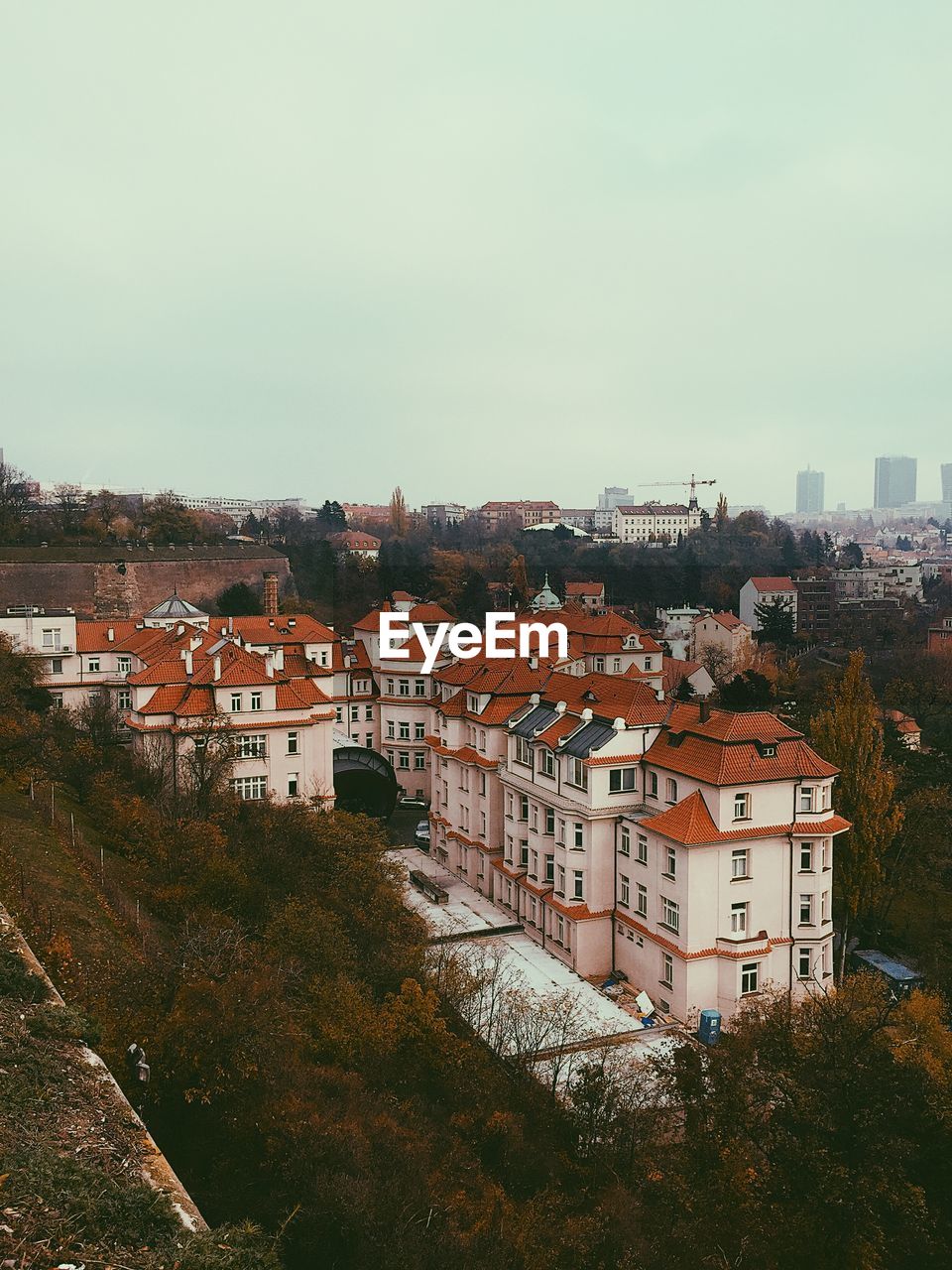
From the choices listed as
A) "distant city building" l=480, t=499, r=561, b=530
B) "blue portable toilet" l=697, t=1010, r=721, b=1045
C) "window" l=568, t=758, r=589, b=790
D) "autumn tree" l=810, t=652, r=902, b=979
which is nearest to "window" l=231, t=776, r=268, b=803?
"window" l=568, t=758, r=589, b=790

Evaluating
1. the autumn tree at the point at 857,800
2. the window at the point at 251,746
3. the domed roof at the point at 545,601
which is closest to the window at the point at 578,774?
the autumn tree at the point at 857,800

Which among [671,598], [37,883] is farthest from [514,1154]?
[671,598]

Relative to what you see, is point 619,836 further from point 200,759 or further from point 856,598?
point 856,598

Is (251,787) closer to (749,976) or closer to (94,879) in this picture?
(94,879)

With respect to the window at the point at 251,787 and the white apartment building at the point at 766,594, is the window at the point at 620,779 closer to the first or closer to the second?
the window at the point at 251,787

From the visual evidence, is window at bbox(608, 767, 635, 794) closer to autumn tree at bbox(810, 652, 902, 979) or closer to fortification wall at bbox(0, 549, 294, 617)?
autumn tree at bbox(810, 652, 902, 979)

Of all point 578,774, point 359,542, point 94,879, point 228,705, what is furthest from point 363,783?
point 359,542
